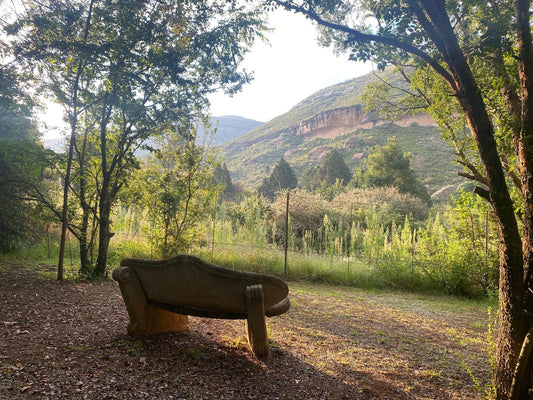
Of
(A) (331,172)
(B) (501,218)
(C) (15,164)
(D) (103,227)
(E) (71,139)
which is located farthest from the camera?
(A) (331,172)

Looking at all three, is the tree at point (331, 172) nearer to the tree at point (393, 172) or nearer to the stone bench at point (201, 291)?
the tree at point (393, 172)

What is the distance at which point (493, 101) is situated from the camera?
10.6 ft

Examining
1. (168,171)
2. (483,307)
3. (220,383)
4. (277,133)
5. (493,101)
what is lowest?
(483,307)

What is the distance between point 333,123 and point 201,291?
211ft

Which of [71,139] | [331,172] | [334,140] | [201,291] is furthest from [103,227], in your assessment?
[334,140]

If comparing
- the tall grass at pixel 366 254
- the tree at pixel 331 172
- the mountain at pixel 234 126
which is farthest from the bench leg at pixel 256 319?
the mountain at pixel 234 126

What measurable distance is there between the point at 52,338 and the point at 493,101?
4.41 meters

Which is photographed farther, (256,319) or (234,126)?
(234,126)

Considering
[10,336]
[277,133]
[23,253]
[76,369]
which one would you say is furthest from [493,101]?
[277,133]

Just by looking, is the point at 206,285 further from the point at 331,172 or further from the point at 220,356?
the point at 331,172

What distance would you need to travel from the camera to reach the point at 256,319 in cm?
242

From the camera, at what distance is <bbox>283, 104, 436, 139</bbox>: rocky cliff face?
60688 mm

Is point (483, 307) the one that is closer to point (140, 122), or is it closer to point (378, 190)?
point (140, 122)

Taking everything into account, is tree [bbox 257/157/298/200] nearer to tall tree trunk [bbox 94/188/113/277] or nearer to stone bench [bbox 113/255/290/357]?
tall tree trunk [bbox 94/188/113/277]
